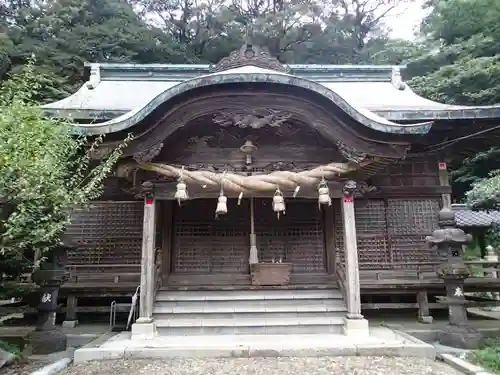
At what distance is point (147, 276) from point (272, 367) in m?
2.55

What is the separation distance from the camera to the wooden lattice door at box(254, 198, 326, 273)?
8273mm

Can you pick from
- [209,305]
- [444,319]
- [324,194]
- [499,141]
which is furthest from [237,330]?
[499,141]

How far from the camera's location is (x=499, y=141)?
7723 mm

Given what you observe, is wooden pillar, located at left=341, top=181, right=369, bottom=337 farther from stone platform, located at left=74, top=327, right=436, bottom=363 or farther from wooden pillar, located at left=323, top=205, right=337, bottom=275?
wooden pillar, located at left=323, top=205, right=337, bottom=275

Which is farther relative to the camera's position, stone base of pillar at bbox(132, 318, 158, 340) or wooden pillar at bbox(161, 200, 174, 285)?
wooden pillar at bbox(161, 200, 174, 285)

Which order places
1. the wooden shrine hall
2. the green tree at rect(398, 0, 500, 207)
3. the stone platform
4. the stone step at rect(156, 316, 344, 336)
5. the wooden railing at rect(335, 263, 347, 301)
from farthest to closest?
the green tree at rect(398, 0, 500, 207), the wooden railing at rect(335, 263, 347, 301), the stone step at rect(156, 316, 344, 336), the wooden shrine hall, the stone platform

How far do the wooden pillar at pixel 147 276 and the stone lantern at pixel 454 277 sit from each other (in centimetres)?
470

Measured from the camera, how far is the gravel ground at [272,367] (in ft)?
15.5

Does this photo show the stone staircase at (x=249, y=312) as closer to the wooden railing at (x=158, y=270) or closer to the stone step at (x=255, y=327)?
the stone step at (x=255, y=327)

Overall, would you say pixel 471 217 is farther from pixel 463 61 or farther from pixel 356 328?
pixel 356 328

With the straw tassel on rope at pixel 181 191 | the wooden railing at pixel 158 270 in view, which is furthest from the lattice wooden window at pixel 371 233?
the wooden railing at pixel 158 270

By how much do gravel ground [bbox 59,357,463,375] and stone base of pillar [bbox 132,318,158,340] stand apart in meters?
0.85

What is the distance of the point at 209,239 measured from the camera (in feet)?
27.2

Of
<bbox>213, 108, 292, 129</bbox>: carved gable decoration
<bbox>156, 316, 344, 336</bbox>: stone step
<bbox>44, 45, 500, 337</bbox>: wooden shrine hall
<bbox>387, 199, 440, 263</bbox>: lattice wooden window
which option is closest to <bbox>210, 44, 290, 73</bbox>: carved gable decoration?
<bbox>44, 45, 500, 337</bbox>: wooden shrine hall
